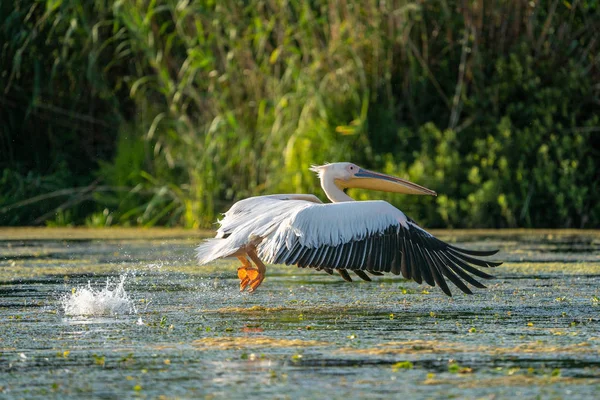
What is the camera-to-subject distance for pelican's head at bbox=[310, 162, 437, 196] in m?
6.54

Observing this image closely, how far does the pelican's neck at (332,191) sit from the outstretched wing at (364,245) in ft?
2.60

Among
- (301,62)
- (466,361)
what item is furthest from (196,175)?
(466,361)

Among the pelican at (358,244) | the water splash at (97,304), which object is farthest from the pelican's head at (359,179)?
the water splash at (97,304)

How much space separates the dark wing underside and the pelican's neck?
0.85m

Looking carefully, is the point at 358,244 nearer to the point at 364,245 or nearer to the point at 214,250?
the point at 364,245

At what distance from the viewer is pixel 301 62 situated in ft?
35.2

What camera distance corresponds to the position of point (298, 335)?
4.64 metres

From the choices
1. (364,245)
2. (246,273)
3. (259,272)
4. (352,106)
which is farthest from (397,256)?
(352,106)

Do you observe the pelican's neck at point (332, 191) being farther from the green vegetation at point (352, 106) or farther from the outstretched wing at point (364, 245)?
the green vegetation at point (352, 106)

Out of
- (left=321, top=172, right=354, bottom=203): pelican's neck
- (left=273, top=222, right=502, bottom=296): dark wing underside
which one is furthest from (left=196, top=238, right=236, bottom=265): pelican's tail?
(left=321, top=172, right=354, bottom=203): pelican's neck

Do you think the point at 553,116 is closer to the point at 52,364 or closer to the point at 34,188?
the point at 34,188

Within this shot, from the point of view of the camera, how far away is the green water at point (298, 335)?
3611 millimetres

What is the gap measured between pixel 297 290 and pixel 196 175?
4078 mm

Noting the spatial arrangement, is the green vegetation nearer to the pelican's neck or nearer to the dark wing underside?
the pelican's neck
